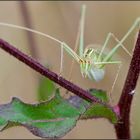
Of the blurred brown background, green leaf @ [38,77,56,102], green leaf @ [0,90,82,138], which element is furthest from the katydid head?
the blurred brown background

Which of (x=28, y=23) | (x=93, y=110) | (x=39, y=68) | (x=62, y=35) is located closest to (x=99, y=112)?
(x=93, y=110)

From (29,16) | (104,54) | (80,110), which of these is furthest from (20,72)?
(80,110)

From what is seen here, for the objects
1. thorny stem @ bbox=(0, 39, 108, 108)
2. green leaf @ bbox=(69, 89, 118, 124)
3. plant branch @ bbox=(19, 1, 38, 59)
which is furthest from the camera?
plant branch @ bbox=(19, 1, 38, 59)

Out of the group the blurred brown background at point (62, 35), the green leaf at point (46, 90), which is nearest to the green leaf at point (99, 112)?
the green leaf at point (46, 90)

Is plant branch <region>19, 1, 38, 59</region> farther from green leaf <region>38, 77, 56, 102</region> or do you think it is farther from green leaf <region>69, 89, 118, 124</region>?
green leaf <region>69, 89, 118, 124</region>

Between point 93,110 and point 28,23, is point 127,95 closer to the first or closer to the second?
point 93,110

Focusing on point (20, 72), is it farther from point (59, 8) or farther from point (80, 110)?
point (80, 110)

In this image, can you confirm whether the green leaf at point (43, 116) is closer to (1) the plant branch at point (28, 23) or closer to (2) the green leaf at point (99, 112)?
(2) the green leaf at point (99, 112)
